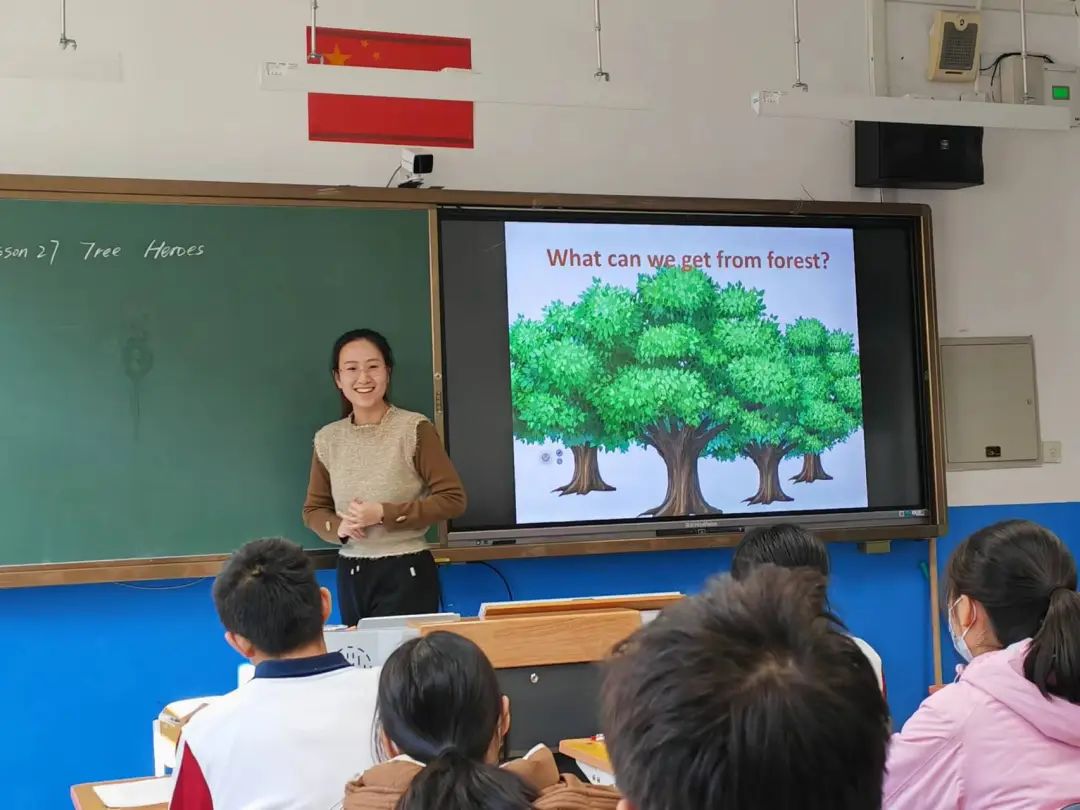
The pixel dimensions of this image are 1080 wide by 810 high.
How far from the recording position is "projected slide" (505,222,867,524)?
15.0 feet

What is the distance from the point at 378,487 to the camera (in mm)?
3994

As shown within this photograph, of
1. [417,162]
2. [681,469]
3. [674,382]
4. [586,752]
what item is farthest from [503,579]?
[586,752]

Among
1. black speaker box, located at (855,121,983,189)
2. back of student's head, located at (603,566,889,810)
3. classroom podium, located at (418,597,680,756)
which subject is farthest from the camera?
black speaker box, located at (855,121,983,189)

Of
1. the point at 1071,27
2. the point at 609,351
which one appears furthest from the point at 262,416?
the point at 1071,27

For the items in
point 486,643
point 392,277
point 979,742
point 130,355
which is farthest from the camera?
point 392,277

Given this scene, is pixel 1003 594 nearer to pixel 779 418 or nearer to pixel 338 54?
pixel 779 418

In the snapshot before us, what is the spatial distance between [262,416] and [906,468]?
2.62 m

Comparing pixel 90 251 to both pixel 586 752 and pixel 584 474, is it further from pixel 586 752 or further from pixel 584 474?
pixel 586 752

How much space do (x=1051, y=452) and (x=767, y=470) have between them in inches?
57.3

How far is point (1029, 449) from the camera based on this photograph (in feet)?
17.3

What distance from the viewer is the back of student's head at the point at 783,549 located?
2.62 metres

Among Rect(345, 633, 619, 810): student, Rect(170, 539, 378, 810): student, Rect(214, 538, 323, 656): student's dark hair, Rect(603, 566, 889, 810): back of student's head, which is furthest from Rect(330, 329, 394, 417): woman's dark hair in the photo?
Rect(603, 566, 889, 810): back of student's head

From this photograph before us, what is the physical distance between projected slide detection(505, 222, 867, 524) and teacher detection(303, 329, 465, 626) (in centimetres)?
59

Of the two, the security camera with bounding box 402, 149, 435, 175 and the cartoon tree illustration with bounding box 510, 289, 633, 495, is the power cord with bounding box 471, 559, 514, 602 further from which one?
the security camera with bounding box 402, 149, 435, 175
